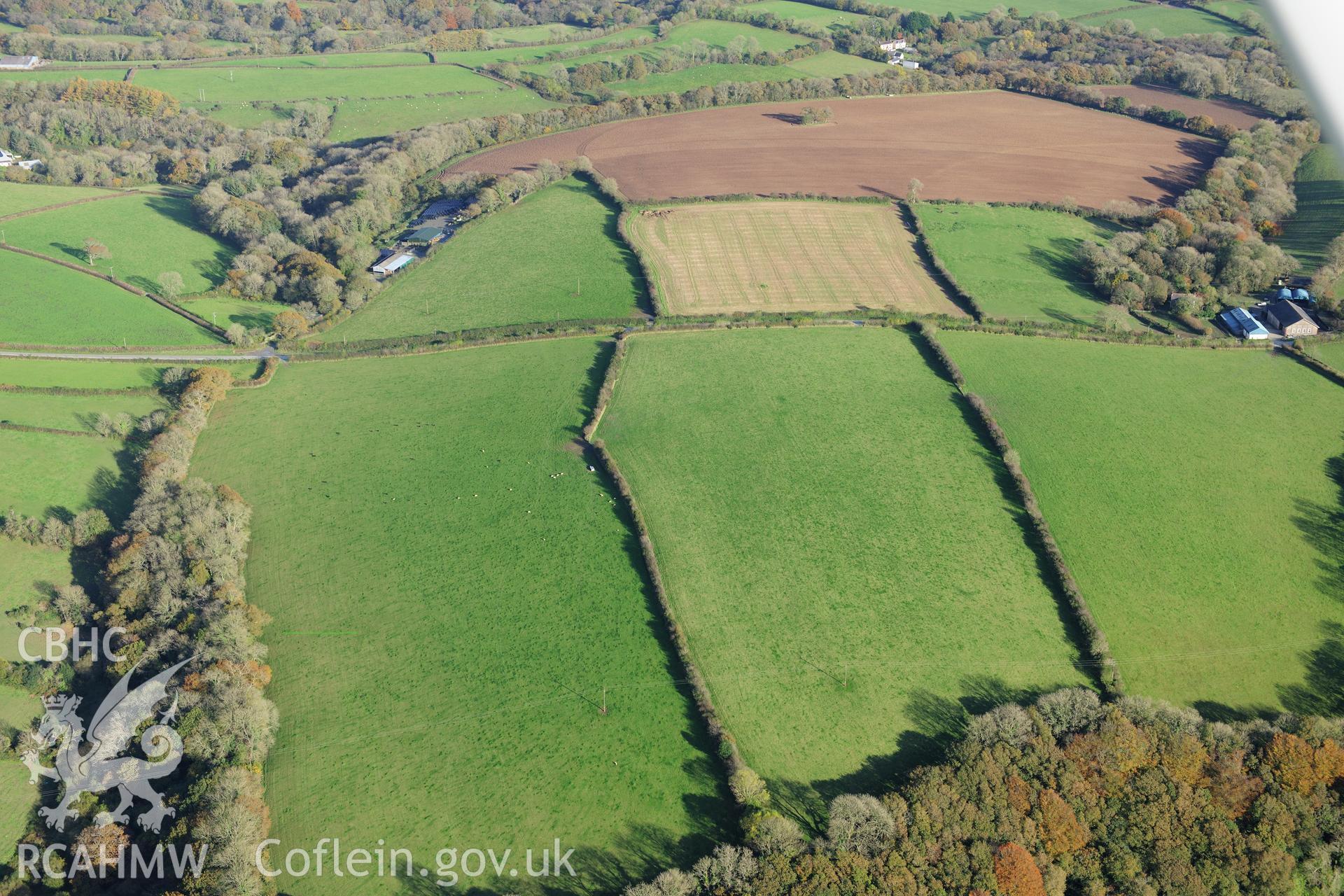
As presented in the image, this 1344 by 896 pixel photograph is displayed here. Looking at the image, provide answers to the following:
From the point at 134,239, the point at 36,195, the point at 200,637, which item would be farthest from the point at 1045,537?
the point at 36,195

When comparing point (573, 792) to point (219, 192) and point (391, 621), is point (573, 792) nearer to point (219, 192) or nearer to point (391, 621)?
point (391, 621)

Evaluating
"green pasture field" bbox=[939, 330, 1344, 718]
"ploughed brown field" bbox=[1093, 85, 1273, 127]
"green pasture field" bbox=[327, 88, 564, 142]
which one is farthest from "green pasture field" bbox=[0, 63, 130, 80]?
"ploughed brown field" bbox=[1093, 85, 1273, 127]

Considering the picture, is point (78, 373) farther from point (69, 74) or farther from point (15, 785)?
point (69, 74)

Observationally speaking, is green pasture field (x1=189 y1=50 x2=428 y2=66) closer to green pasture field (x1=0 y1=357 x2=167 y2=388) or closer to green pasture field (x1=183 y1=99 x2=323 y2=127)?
green pasture field (x1=183 y1=99 x2=323 y2=127)

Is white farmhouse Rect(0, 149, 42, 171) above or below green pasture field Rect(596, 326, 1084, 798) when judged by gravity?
below

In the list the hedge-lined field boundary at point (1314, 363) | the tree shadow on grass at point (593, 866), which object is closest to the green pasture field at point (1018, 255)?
the hedge-lined field boundary at point (1314, 363)

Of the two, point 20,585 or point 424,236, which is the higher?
point 424,236

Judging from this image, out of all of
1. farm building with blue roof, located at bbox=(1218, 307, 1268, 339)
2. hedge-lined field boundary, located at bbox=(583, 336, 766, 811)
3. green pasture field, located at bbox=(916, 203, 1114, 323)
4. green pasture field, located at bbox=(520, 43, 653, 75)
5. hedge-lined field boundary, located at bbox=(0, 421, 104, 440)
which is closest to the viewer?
hedge-lined field boundary, located at bbox=(583, 336, 766, 811)
